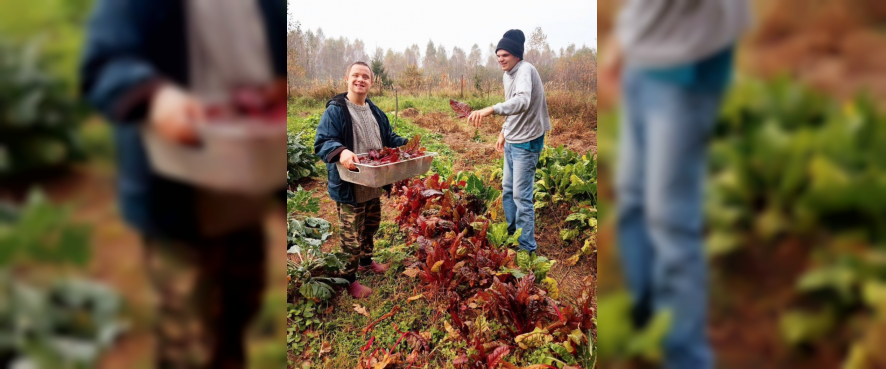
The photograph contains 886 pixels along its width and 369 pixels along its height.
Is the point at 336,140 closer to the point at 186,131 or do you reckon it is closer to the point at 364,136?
the point at 364,136

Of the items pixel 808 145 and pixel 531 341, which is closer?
pixel 808 145

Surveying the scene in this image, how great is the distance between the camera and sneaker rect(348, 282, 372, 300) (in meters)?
3.58

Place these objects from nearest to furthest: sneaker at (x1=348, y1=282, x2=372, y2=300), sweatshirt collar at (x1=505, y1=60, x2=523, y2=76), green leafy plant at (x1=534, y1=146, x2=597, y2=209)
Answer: sneaker at (x1=348, y1=282, x2=372, y2=300)
sweatshirt collar at (x1=505, y1=60, x2=523, y2=76)
green leafy plant at (x1=534, y1=146, x2=597, y2=209)

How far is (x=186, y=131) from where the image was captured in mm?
640

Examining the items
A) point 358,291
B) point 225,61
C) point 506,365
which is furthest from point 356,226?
point 225,61

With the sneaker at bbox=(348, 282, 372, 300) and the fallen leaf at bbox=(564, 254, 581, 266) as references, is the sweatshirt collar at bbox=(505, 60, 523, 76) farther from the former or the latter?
the sneaker at bbox=(348, 282, 372, 300)

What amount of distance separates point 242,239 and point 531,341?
2.47 m

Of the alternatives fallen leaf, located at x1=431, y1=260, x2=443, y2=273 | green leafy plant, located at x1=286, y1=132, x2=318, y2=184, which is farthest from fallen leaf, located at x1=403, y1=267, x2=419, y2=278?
green leafy plant, located at x1=286, y1=132, x2=318, y2=184

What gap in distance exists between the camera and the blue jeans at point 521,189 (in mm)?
3875

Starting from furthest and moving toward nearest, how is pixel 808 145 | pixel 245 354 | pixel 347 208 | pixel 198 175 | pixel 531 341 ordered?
pixel 347 208 → pixel 531 341 → pixel 245 354 → pixel 198 175 → pixel 808 145

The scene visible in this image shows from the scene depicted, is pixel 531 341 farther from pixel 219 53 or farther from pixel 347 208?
pixel 219 53

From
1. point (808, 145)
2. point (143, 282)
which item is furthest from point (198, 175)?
point (808, 145)

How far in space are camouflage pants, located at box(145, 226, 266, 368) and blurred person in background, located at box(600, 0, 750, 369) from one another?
0.55 metres

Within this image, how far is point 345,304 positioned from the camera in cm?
350
